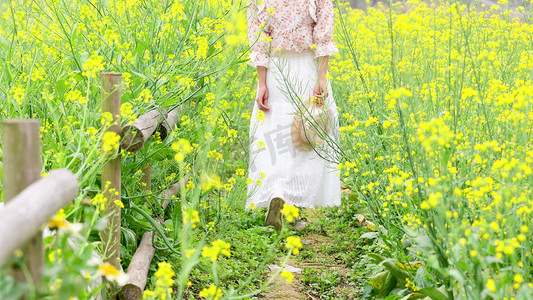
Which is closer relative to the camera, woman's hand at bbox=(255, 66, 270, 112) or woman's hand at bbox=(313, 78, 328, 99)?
woman's hand at bbox=(313, 78, 328, 99)

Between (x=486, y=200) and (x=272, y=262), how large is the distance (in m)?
1.98

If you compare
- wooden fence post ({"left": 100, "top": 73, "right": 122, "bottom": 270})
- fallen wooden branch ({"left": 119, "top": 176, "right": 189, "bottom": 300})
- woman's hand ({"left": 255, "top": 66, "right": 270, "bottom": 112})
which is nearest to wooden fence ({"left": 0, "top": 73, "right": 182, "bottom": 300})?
fallen wooden branch ({"left": 119, "top": 176, "right": 189, "bottom": 300})

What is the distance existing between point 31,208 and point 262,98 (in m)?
3.25

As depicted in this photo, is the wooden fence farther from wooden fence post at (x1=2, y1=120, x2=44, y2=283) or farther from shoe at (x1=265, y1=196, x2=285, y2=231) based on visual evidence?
shoe at (x1=265, y1=196, x2=285, y2=231)

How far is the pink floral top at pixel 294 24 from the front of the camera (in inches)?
163

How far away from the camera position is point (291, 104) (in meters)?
4.39

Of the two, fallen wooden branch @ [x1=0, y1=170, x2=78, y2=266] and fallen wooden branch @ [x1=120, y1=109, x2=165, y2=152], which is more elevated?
fallen wooden branch @ [x1=0, y1=170, x2=78, y2=266]

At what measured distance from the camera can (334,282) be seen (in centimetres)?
357

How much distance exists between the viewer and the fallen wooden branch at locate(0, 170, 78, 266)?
3.55ft

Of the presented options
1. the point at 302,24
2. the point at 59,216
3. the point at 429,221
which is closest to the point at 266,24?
the point at 302,24

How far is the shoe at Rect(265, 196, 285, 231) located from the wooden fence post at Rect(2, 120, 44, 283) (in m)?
2.93

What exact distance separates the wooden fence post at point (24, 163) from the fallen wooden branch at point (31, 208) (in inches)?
1.8

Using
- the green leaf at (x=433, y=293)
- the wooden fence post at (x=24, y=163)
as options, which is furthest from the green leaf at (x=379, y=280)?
the wooden fence post at (x=24, y=163)

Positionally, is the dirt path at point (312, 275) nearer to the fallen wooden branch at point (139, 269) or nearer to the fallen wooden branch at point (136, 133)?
the fallen wooden branch at point (139, 269)
